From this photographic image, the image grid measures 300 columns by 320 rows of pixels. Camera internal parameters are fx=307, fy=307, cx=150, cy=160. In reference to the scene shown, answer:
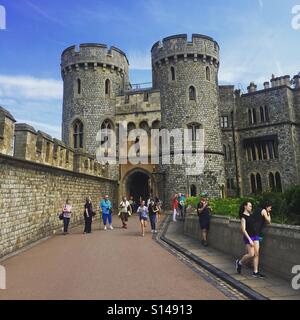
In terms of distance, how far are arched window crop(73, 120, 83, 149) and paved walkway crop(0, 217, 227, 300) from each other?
1574 cm

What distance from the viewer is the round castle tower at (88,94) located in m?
25.0

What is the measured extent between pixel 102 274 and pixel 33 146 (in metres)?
6.38

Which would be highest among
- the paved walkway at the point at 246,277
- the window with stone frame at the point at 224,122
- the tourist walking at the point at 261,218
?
the window with stone frame at the point at 224,122

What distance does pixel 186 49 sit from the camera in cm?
2350

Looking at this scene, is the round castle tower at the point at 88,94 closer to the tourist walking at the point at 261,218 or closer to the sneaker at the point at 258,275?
the tourist walking at the point at 261,218

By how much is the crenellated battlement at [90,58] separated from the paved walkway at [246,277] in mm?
18944

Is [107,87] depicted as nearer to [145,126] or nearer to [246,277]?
[145,126]

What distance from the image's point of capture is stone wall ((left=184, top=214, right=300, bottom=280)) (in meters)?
5.48

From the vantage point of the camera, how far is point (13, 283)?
583 cm

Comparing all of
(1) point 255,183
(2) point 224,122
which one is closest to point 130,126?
(2) point 224,122

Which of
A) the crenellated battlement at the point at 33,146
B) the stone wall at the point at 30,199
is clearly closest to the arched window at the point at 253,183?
the crenellated battlement at the point at 33,146
